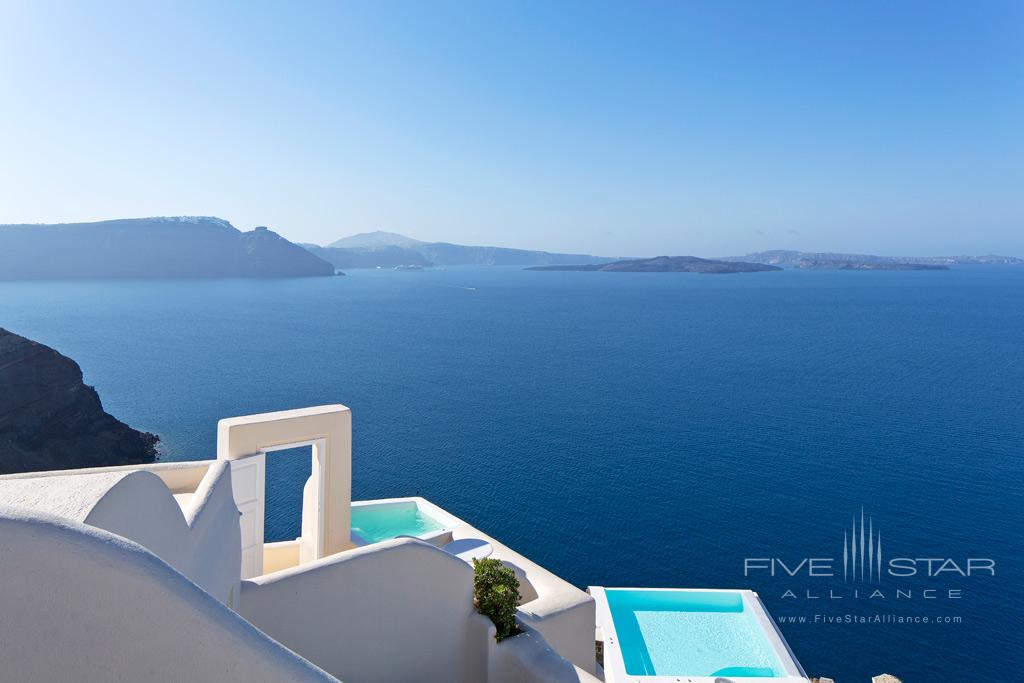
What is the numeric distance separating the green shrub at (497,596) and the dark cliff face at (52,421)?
107 ft

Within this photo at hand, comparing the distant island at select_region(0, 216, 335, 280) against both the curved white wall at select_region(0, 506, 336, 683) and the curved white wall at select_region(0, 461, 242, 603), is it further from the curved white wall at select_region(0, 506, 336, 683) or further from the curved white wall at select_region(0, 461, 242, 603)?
the curved white wall at select_region(0, 506, 336, 683)

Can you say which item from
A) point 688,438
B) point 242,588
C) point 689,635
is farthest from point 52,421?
point 242,588

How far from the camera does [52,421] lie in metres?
35.9

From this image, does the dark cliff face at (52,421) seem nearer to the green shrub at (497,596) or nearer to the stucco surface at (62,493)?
the green shrub at (497,596)

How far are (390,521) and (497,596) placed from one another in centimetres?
911

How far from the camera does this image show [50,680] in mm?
2816

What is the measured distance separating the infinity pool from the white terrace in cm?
178

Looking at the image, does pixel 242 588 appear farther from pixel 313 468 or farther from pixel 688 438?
pixel 688 438

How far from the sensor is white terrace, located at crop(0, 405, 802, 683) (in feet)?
9.07

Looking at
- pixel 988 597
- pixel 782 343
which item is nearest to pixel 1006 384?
pixel 782 343

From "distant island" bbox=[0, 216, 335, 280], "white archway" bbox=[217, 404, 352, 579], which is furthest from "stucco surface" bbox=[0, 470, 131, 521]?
"distant island" bbox=[0, 216, 335, 280]

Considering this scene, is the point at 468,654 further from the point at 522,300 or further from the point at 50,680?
the point at 522,300

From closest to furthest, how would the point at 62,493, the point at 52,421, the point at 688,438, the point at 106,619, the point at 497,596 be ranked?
the point at 106,619
the point at 62,493
the point at 497,596
the point at 688,438
the point at 52,421

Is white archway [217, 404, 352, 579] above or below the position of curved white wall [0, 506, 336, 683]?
below
